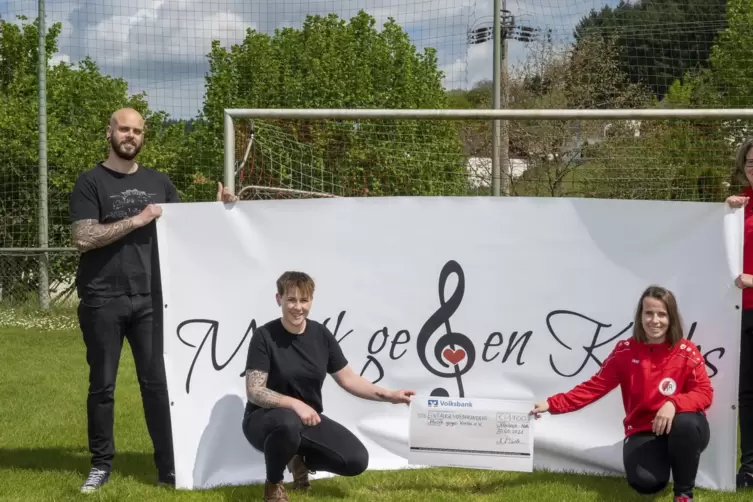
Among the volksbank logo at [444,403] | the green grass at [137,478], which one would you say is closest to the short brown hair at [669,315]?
the green grass at [137,478]

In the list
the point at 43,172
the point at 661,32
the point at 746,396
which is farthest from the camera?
the point at 661,32

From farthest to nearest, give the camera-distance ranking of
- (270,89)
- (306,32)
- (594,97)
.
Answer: (594,97)
(306,32)
(270,89)

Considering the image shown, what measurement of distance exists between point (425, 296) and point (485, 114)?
3.61 feet

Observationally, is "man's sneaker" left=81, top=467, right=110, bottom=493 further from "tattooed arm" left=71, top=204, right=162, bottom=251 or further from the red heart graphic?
the red heart graphic

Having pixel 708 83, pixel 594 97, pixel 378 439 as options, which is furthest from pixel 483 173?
pixel 594 97

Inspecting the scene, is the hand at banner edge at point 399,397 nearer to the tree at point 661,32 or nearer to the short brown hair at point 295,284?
the short brown hair at point 295,284

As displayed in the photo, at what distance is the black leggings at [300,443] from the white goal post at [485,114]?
1.45 meters

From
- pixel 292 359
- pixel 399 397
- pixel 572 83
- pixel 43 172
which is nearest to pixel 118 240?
pixel 292 359

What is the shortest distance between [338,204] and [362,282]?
0.44 m

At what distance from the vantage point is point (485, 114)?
4570 mm

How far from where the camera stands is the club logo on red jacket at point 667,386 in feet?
12.3

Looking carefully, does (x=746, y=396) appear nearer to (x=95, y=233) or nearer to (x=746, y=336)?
(x=746, y=336)

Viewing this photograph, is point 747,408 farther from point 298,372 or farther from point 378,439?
point 298,372

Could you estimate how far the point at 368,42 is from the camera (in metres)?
13.8
